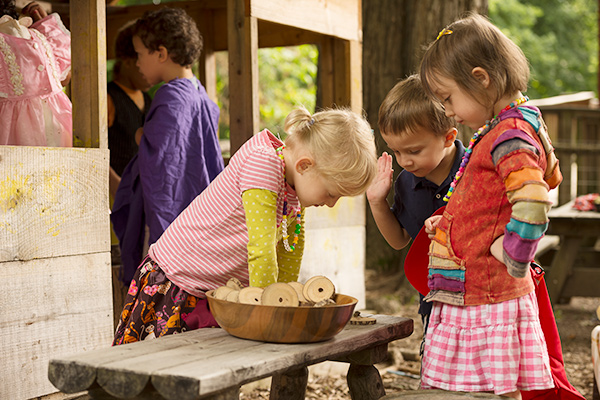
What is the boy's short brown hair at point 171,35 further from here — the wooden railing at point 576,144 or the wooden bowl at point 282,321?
the wooden railing at point 576,144

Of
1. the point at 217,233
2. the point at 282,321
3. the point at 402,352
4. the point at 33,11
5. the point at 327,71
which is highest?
the point at 33,11

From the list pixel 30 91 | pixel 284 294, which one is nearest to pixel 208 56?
pixel 30 91

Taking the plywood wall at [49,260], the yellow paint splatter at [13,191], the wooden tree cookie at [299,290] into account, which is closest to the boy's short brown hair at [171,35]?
the plywood wall at [49,260]

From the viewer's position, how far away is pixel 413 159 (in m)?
2.72

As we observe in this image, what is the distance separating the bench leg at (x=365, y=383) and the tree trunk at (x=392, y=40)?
12.7 feet

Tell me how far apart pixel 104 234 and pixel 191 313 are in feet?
2.31

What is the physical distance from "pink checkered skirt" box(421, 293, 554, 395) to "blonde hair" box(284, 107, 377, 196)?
1.75ft

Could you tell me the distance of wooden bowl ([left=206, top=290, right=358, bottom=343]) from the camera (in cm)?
213

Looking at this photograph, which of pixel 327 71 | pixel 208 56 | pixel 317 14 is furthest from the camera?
pixel 208 56

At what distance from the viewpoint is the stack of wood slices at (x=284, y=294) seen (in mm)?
2186

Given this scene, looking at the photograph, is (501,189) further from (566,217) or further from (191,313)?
(566,217)

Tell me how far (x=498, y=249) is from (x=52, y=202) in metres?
1.77

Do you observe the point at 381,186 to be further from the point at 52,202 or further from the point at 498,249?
the point at 52,202

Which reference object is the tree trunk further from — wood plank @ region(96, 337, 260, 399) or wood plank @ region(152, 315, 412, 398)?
wood plank @ region(96, 337, 260, 399)
